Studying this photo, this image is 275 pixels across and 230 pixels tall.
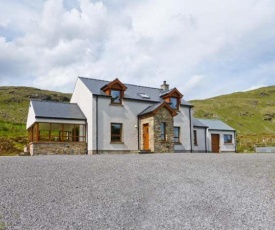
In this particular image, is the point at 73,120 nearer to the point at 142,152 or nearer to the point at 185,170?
the point at 142,152

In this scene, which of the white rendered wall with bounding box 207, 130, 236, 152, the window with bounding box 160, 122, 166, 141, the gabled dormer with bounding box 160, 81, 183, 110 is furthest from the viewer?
the white rendered wall with bounding box 207, 130, 236, 152

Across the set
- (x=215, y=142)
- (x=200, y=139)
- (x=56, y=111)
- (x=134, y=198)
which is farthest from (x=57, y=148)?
(x=215, y=142)

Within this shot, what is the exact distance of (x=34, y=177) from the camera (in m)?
11.3

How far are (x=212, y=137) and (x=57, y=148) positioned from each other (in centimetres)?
1997

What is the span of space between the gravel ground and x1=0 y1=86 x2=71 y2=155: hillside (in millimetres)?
23173

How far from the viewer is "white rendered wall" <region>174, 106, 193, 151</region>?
2989 centimetres

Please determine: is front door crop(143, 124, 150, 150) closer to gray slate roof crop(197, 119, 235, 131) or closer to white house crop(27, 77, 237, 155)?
white house crop(27, 77, 237, 155)

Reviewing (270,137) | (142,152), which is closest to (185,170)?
(142,152)

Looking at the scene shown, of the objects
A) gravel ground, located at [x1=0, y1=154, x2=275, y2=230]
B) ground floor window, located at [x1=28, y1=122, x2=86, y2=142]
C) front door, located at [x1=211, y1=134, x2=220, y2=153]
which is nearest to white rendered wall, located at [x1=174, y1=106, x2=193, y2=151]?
front door, located at [x1=211, y1=134, x2=220, y2=153]

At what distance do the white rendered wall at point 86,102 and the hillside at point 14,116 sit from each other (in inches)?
390

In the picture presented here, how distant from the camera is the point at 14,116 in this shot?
66.7 metres

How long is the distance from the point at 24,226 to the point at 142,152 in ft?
59.7

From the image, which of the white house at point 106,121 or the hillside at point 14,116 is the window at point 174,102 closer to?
the white house at point 106,121

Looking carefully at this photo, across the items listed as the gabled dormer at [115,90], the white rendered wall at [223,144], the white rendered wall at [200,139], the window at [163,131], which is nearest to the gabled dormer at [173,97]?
the window at [163,131]
